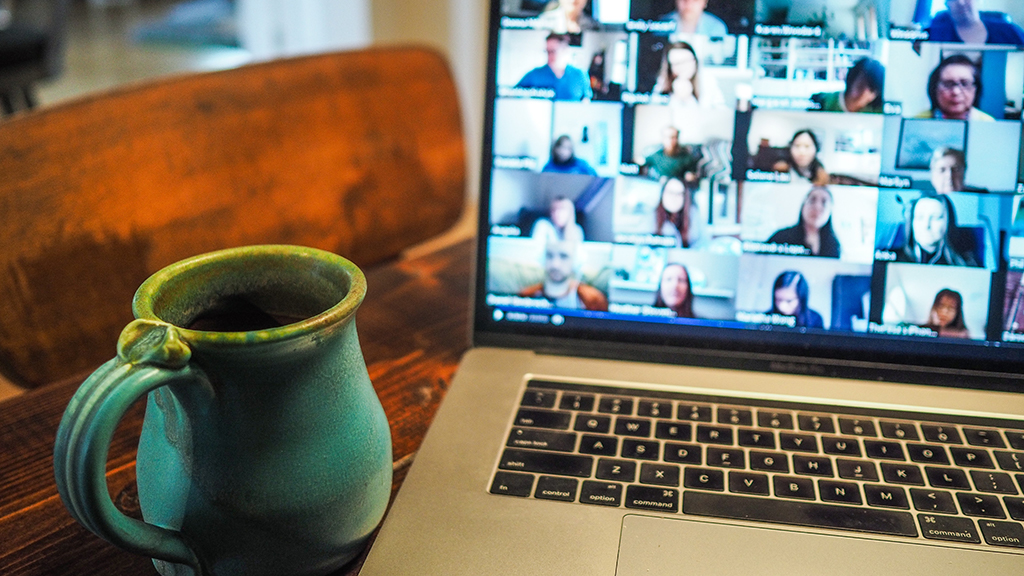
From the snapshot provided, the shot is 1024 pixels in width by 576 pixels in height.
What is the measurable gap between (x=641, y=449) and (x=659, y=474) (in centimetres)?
2

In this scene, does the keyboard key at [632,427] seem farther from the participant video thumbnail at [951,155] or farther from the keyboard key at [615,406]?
the participant video thumbnail at [951,155]

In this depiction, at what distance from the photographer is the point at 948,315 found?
0.50 m

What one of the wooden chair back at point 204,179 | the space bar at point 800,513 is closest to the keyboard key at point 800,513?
Answer: the space bar at point 800,513

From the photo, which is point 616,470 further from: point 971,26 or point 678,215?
point 971,26

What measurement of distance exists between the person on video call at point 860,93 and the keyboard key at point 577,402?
24cm

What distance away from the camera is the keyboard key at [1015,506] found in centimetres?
40

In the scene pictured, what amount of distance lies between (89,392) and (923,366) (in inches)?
18.6

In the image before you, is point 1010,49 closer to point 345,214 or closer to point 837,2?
point 837,2

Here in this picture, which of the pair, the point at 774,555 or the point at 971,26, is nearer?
the point at 774,555

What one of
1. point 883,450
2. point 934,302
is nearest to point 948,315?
point 934,302

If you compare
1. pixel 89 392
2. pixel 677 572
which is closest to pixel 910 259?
pixel 677 572

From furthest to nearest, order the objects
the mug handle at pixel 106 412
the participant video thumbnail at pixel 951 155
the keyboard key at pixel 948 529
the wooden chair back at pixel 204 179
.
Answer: the wooden chair back at pixel 204 179 < the participant video thumbnail at pixel 951 155 < the keyboard key at pixel 948 529 < the mug handle at pixel 106 412

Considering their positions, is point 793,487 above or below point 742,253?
below

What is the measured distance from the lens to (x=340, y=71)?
992 mm
